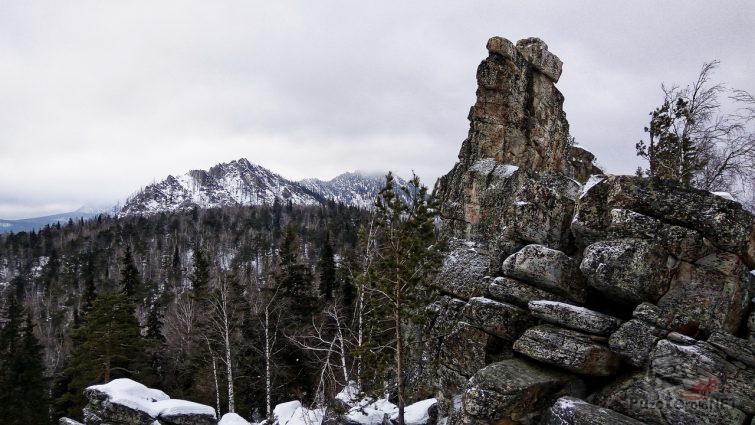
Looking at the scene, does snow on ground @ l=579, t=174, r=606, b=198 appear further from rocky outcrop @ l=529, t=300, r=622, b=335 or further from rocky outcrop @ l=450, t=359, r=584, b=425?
rocky outcrop @ l=450, t=359, r=584, b=425

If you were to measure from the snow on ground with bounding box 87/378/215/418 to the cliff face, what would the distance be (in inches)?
460

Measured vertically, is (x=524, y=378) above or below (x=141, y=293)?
above

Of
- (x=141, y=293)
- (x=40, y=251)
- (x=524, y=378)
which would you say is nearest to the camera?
(x=524, y=378)

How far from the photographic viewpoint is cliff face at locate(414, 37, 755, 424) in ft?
31.9

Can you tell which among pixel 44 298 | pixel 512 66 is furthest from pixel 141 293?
pixel 512 66

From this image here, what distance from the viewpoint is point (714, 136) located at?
16.1 meters

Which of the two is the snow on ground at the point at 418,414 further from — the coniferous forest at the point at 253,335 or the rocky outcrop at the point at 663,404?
the rocky outcrop at the point at 663,404

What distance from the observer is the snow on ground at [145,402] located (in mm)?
18844

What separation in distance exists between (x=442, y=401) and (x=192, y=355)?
2457cm

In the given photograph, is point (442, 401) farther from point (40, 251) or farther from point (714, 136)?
point (40, 251)

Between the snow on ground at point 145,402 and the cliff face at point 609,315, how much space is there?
1168 centimetres

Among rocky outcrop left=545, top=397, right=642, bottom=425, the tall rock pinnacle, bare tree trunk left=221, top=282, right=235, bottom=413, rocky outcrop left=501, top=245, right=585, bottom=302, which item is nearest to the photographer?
rocky outcrop left=545, top=397, right=642, bottom=425

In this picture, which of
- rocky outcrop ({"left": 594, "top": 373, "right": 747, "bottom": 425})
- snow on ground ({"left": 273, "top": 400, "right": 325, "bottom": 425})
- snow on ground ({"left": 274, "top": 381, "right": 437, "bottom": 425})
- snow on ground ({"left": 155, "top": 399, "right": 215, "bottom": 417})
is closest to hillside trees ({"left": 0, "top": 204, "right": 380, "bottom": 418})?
snow on ground ({"left": 273, "top": 400, "right": 325, "bottom": 425})

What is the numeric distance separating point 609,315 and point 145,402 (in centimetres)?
→ 1965
